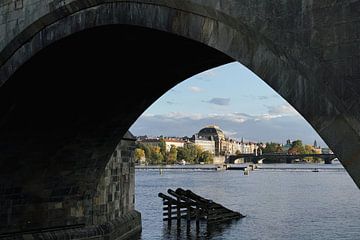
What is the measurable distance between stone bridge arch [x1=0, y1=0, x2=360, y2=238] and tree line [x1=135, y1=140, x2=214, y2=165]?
123919 millimetres

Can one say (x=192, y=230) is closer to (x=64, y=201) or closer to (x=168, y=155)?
(x=64, y=201)

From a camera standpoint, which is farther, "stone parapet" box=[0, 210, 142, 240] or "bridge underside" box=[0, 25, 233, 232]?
"stone parapet" box=[0, 210, 142, 240]

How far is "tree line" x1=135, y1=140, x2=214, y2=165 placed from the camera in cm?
15388

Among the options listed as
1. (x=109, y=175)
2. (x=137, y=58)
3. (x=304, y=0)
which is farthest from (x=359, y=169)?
(x=109, y=175)

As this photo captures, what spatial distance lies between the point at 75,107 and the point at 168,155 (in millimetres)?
147212

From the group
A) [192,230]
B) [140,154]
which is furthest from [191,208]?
[140,154]

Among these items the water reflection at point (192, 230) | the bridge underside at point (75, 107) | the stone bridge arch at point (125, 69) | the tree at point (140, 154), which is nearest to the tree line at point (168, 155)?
the tree at point (140, 154)

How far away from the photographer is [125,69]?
14.1m

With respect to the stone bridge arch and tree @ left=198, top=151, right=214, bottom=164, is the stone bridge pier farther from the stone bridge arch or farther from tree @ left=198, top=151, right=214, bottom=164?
tree @ left=198, top=151, right=214, bottom=164

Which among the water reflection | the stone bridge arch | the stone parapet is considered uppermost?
the stone bridge arch

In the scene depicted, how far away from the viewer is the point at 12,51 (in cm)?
1260

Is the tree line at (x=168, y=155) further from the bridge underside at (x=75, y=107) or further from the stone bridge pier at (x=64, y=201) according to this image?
the bridge underside at (x=75, y=107)

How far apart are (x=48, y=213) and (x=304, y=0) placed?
15.2 m

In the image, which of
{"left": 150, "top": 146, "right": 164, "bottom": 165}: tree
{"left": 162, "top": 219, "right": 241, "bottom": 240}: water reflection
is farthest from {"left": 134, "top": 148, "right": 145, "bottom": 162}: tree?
{"left": 162, "top": 219, "right": 241, "bottom": 240}: water reflection
